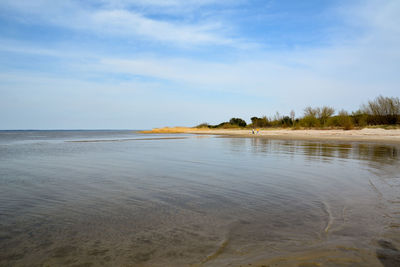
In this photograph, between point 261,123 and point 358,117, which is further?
point 261,123

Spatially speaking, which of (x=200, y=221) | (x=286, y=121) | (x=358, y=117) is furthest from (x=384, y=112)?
(x=200, y=221)

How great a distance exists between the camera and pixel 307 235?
3229 mm

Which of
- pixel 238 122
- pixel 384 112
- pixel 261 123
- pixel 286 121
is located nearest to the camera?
pixel 384 112

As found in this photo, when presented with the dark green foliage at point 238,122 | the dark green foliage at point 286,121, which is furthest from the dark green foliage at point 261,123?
the dark green foliage at point 238,122

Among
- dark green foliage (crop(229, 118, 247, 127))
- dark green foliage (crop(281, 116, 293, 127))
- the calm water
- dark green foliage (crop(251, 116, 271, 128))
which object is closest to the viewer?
the calm water

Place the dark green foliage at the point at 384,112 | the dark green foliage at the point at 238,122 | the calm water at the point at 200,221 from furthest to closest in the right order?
the dark green foliage at the point at 238,122 → the dark green foliage at the point at 384,112 → the calm water at the point at 200,221

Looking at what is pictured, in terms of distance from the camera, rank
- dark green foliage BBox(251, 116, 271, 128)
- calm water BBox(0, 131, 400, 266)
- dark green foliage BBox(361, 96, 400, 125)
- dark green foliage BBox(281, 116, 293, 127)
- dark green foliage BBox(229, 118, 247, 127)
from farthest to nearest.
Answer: dark green foliage BBox(229, 118, 247, 127) < dark green foliage BBox(251, 116, 271, 128) < dark green foliage BBox(281, 116, 293, 127) < dark green foliage BBox(361, 96, 400, 125) < calm water BBox(0, 131, 400, 266)

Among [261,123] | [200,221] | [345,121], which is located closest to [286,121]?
[261,123]

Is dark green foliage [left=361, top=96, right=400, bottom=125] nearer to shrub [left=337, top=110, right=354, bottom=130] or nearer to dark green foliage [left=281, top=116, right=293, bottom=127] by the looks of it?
shrub [left=337, top=110, right=354, bottom=130]

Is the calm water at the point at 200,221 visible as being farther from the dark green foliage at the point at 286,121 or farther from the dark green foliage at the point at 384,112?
the dark green foliage at the point at 286,121

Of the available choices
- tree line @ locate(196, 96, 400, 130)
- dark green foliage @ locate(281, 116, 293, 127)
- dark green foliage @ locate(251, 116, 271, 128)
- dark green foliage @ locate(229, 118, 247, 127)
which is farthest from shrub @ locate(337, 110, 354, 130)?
dark green foliage @ locate(229, 118, 247, 127)

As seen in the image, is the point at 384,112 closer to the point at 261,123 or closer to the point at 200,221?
the point at 261,123

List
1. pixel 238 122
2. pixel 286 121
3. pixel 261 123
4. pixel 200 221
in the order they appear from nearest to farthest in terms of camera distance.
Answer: pixel 200 221 < pixel 286 121 < pixel 261 123 < pixel 238 122

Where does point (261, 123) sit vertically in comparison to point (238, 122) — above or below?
below
